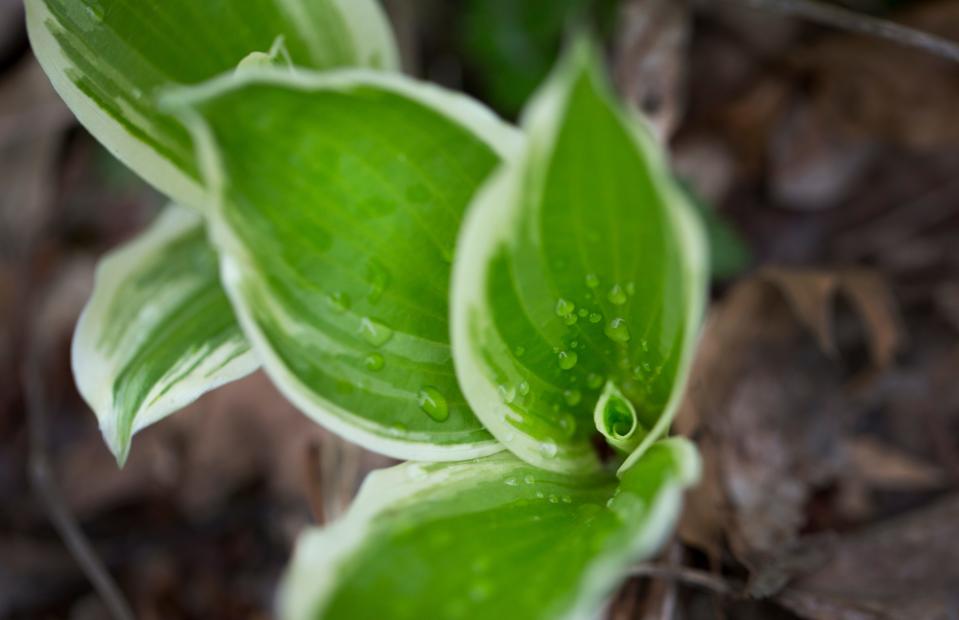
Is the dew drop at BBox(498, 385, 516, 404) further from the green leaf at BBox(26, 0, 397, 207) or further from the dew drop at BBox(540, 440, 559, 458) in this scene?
the green leaf at BBox(26, 0, 397, 207)

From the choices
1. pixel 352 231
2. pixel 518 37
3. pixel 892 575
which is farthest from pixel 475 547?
pixel 518 37

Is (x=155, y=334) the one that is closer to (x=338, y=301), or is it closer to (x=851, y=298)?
(x=338, y=301)

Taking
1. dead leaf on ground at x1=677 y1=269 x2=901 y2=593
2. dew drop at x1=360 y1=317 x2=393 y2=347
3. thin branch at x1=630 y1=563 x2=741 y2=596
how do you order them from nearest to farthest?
dew drop at x1=360 y1=317 x2=393 y2=347 → thin branch at x1=630 y1=563 x2=741 y2=596 → dead leaf on ground at x1=677 y1=269 x2=901 y2=593

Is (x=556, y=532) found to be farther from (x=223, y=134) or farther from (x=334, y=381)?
(x=223, y=134)

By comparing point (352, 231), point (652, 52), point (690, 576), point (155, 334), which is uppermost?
A: point (352, 231)

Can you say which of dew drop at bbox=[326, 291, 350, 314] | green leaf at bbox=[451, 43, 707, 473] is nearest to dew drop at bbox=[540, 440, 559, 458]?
green leaf at bbox=[451, 43, 707, 473]

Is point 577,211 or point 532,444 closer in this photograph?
point 577,211

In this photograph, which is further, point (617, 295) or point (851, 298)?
point (851, 298)

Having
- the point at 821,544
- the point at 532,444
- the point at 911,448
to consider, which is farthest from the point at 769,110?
the point at 532,444
